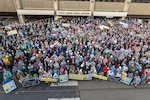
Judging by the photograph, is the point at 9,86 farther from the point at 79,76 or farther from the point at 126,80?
the point at 126,80

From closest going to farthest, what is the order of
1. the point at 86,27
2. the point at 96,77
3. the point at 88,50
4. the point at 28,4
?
1. the point at 96,77
2. the point at 88,50
3. the point at 86,27
4. the point at 28,4

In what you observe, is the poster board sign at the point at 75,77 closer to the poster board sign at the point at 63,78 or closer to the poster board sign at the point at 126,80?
the poster board sign at the point at 63,78

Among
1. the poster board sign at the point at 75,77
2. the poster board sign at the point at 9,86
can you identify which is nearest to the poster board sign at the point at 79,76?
the poster board sign at the point at 75,77

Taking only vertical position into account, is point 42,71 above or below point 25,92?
above

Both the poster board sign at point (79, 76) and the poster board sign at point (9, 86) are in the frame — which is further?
the poster board sign at point (79, 76)

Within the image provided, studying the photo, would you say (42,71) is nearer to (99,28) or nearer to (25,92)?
(25,92)

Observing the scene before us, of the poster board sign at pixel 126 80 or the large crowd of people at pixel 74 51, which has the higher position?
the large crowd of people at pixel 74 51

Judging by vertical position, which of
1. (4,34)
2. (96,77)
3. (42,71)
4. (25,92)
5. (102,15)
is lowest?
(25,92)

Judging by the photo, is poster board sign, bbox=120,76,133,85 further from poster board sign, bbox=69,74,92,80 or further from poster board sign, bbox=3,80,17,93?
poster board sign, bbox=3,80,17,93

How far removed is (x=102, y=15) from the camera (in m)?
22.3

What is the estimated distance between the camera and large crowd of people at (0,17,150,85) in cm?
1152

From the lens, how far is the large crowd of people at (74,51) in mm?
11516

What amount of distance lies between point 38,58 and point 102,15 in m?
14.7

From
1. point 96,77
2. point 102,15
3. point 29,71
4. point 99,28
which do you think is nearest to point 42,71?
point 29,71
